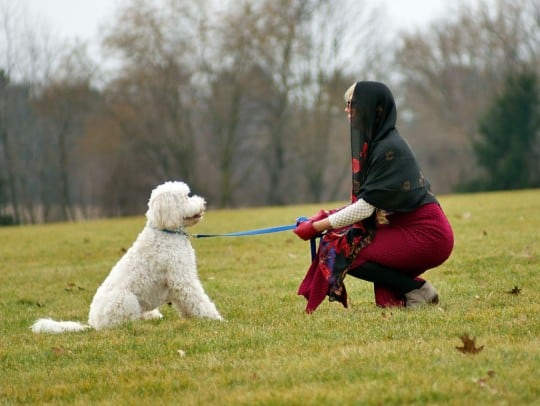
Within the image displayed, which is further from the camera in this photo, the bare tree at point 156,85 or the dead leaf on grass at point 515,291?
the bare tree at point 156,85

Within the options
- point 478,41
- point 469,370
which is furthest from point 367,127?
point 478,41

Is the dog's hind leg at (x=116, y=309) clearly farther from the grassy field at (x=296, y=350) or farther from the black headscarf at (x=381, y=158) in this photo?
the black headscarf at (x=381, y=158)

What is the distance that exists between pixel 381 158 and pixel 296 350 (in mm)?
1819

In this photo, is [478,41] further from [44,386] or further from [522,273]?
[44,386]

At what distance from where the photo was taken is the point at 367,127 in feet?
20.5

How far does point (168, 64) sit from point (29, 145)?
32.1 ft

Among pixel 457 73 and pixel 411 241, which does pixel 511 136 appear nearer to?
pixel 457 73

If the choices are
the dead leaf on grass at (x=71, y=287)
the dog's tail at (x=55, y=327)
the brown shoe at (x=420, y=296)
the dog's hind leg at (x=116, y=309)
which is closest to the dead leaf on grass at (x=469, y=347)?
the brown shoe at (x=420, y=296)

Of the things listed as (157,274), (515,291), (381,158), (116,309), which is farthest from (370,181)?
(116,309)

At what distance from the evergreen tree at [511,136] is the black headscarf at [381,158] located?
129ft

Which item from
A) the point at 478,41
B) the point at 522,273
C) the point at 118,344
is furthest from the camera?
the point at 478,41

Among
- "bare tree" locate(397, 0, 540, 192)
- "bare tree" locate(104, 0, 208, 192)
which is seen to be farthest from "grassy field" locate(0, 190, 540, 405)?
"bare tree" locate(397, 0, 540, 192)

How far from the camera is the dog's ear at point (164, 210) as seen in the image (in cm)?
696

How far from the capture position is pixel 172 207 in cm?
698
